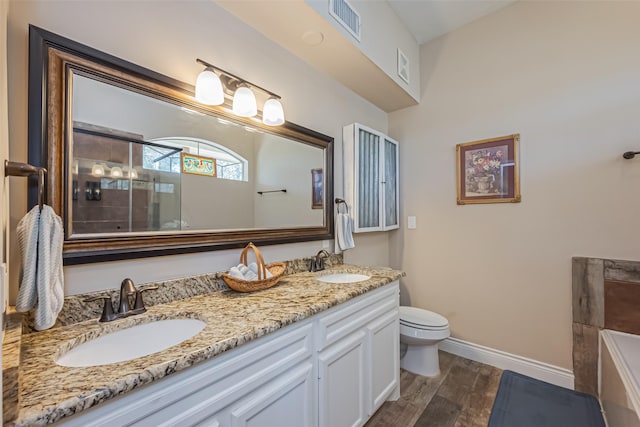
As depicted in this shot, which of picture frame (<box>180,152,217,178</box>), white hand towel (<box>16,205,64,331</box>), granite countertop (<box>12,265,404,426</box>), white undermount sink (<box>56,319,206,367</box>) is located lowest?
white undermount sink (<box>56,319,206,367</box>)

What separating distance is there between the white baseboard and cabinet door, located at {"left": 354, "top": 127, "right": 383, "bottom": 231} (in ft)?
3.94

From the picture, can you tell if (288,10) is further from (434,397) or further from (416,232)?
(434,397)

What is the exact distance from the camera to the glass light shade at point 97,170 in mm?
1040

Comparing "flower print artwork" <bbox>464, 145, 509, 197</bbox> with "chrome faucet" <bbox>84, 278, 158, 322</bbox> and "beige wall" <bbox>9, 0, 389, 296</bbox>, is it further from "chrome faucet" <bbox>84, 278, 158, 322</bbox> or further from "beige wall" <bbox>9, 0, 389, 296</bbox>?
"chrome faucet" <bbox>84, 278, 158, 322</bbox>

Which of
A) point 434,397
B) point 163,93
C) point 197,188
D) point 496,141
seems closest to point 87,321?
point 197,188

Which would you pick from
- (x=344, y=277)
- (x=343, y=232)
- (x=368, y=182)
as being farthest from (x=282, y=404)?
(x=368, y=182)

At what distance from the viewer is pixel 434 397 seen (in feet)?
5.92

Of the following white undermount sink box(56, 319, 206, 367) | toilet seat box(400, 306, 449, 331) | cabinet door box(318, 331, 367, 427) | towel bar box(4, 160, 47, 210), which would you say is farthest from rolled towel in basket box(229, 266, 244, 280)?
toilet seat box(400, 306, 449, 331)

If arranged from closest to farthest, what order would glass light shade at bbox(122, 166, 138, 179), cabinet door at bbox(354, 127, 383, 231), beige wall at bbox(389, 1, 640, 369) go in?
glass light shade at bbox(122, 166, 138, 179)
beige wall at bbox(389, 1, 640, 369)
cabinet door at bbox(354, 127, 383, 231)

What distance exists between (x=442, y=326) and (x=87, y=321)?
2003 millimetres

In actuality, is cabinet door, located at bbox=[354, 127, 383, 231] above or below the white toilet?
above

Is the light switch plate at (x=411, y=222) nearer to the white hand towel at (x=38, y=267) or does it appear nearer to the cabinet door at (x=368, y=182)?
the cabinet door at (x=368, y=182)

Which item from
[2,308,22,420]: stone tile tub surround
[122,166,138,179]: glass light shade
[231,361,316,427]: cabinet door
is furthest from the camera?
[122,166,138,179]: glass light shade

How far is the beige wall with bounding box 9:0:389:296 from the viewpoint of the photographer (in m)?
0.91
